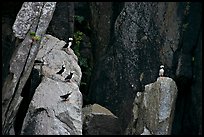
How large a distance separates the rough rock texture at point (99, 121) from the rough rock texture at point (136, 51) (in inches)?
18.0

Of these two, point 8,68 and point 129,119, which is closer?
point 8,68

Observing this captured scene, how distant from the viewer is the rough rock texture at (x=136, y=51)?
2123cm

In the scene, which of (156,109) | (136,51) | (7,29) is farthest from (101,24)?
(156,109)

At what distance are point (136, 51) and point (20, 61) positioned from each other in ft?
19.4

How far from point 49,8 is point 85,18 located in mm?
6153

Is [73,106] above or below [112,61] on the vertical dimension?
below

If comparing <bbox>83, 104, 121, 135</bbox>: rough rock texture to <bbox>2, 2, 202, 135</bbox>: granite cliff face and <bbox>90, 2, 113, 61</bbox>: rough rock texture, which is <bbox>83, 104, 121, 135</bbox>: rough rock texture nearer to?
<bbox>2, 2, 202, 135</bbox>: granite cliff face

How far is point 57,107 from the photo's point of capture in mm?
16422

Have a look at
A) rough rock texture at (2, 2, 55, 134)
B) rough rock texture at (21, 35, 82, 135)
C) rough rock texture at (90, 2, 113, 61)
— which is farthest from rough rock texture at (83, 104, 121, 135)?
rough rock texture at (2, 2, 55, 134)

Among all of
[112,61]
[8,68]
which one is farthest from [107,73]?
[8,68]

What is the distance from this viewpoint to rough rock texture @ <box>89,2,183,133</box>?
21.2 m

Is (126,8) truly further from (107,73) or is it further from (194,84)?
(194,84)

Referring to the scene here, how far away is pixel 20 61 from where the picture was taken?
1805cm

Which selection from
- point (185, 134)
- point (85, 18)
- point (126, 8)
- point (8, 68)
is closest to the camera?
point (8, 68)
